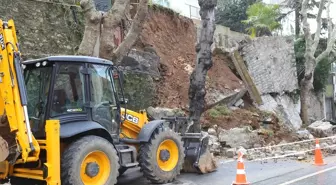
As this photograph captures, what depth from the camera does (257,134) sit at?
572 inches

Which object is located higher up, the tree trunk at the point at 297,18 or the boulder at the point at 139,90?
the tree trunk at the point at 297,18

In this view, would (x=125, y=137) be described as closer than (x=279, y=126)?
Yes

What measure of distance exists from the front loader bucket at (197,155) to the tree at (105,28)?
3.08 meters

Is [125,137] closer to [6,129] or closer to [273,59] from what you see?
[6,129]

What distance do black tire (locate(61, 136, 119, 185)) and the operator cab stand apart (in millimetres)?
499

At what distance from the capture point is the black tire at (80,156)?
6.51 metres

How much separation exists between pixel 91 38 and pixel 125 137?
3059 mm

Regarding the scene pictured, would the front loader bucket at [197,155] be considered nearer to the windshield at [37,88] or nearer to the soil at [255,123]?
the windshield at [37,88]

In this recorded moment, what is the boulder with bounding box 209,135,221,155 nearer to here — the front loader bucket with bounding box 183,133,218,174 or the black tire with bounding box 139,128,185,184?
the front loader bucket with bounding box 183,133,218,174

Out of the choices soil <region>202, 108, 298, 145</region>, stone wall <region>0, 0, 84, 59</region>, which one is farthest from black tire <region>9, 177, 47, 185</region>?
soil <region>202, 108, 298, 145</region>

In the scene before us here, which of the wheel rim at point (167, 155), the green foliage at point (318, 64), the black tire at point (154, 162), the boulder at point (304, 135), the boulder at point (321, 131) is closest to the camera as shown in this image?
Answer: the black tire at point (154, 162)

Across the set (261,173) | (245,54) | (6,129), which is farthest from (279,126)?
(6,129)

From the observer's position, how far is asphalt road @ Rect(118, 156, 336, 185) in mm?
8680

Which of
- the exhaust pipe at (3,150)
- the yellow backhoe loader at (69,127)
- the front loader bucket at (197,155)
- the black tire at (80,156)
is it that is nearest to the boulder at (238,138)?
the front loader bucket at (197,155)
